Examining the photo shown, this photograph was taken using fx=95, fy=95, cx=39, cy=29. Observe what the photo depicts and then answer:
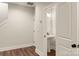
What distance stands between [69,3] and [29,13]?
65 cm

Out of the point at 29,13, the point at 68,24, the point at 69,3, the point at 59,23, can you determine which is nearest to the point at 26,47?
the point at 29,13

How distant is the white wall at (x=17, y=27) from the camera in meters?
1.42

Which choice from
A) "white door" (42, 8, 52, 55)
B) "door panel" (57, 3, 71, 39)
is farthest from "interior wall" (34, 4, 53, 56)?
"door panel" (57, 3, 71, 39)

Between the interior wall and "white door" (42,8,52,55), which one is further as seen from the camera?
"white door" (42,8,52,55)

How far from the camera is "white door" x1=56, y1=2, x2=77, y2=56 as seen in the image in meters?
1.22

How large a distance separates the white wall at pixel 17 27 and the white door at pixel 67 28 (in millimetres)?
470

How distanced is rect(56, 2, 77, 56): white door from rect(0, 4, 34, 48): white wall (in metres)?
0.47

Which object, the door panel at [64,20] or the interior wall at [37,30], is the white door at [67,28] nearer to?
the door panel at [64,20]

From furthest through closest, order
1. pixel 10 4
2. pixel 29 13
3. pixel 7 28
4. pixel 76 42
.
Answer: pixel 29 13 → pixel 7 28 → pixel 10 4 → pixel 76 42

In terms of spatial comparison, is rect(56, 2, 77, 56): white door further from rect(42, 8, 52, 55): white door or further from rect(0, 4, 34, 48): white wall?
rect(42, 8, 52, 55): white door

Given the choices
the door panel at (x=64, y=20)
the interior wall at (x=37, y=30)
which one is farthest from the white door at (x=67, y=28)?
the interior wall at (x=37, y=30)

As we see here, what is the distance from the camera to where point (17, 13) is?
1.51m

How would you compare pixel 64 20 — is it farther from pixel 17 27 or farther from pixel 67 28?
pixel 17 27

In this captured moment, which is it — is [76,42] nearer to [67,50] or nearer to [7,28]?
[67,50]
